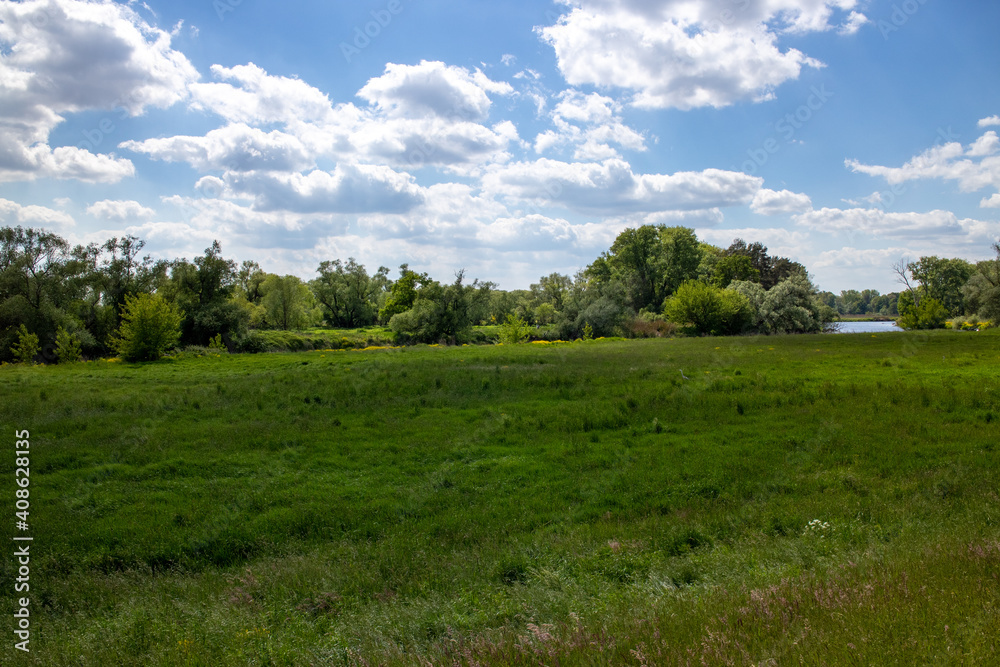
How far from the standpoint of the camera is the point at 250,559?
8844 mm

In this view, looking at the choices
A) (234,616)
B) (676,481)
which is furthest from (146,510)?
(676,481)

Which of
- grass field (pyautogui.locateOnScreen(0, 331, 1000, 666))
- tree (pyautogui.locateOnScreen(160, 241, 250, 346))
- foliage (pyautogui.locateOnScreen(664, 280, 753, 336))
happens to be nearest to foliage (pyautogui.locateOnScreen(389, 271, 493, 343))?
tree (pyautogui.locateOnScreen(160, 241, 250, 346))

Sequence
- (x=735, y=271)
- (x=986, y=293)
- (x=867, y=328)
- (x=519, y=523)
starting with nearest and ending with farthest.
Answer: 1. (x=519, y=523)
2. (x=986, y=293)
3. (x=867, y=328)
4. (x=735, y=271)

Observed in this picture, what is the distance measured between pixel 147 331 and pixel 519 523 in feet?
132

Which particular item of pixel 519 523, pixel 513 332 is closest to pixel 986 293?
pixel 513 332

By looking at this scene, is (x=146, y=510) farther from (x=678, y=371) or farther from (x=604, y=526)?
(x=678, y=371)

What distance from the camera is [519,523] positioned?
960 cm

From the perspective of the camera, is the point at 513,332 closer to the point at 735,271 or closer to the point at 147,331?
the point at 147,331

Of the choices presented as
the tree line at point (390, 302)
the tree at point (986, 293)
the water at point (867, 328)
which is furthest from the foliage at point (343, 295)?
the tree at point (986, 293)

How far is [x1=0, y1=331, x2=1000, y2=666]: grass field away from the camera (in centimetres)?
427

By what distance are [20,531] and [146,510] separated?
1915 millimetres

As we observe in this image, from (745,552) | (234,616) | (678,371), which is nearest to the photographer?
(234,616)

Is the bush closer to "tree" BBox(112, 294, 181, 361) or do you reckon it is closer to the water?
"tree" BBox(112, 294, 181, 361)

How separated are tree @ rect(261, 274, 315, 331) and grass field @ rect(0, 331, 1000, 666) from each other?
200 ft
